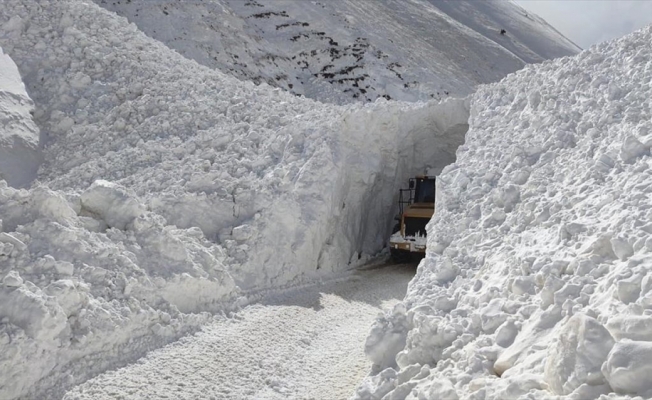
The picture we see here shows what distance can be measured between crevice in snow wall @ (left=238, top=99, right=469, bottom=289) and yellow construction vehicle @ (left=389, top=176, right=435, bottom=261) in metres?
1.13

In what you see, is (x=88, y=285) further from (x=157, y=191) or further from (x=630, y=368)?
(x=630, y=368)

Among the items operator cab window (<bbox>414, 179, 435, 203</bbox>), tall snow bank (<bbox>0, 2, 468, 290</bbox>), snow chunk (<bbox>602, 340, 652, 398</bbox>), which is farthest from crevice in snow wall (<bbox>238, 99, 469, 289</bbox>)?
snow chunk (<bbox>602, 340, 652, 398</bbox>)

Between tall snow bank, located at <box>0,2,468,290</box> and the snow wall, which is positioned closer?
the snow wall

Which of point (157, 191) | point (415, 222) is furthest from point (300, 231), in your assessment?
point (415, 222)

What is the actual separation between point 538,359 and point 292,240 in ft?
30.0

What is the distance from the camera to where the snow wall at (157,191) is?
9086 millimetres

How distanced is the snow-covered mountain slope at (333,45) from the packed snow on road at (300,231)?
47.5 feet

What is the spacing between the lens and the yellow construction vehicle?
16844 millimetres

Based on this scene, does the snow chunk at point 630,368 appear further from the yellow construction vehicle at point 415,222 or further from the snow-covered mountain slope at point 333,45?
the snow-covered mountain slope at point 333,45

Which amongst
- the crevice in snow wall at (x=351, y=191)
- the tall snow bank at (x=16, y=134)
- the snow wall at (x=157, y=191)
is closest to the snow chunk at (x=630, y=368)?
the snow wall at (x=157, y=191)

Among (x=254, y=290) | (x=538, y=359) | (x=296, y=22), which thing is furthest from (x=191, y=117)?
(x=296, y=22)

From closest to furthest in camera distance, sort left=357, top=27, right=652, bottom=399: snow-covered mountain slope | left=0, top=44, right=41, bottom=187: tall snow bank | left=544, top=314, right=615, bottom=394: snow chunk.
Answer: left=544, top=314, right=615, bottom=394: snow chunk, left=357, top=27, right=652, bottom=399: snow-covered mountain slope, left=0, top=44, right=41, bottom=187: tall snow bank

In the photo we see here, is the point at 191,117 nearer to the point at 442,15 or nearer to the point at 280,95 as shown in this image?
the point at 280,95

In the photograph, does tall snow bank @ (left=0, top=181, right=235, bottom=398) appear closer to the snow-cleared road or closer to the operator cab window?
the snow-cleared road
